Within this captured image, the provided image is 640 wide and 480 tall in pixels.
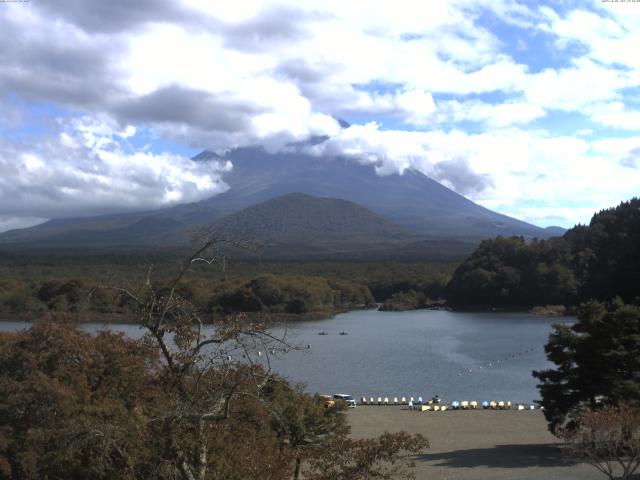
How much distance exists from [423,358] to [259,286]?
2565cm

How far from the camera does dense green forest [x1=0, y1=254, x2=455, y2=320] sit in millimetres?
52375

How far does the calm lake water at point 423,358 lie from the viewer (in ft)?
83.3

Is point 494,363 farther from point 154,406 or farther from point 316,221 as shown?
point 316,221

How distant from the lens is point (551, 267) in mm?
58875

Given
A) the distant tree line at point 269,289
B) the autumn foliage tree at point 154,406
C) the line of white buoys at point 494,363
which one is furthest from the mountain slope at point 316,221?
the autumn foliage tree at point 154,406

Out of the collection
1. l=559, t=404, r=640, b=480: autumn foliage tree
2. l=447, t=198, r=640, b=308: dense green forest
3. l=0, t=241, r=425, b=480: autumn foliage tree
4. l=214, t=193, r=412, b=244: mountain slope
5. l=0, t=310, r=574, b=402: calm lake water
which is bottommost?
l=0, t=310, r=574, b=402: calm lake water

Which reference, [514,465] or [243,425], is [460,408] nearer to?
[514,465]

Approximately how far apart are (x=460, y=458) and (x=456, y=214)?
181996mm

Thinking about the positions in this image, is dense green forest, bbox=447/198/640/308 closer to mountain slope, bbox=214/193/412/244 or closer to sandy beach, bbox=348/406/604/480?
sandy beach, bbox=348/406/604/480

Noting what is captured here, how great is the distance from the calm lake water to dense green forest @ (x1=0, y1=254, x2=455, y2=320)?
5018 mm

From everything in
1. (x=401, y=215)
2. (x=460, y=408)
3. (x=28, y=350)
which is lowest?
(x=460, y=408)

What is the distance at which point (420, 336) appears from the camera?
135ft

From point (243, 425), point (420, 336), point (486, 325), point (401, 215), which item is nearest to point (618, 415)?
point (243, 425)

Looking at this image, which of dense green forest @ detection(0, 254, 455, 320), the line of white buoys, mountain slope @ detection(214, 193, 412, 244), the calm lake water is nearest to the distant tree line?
dense green forest @ detection(0, 254, 455, 320)
